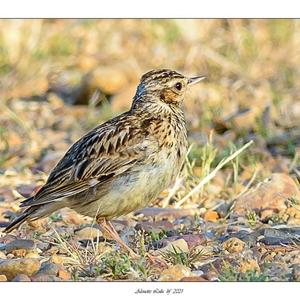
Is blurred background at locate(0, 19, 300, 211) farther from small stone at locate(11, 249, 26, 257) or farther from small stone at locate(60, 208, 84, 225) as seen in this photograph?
small stone at locate(11, 249, 26, 257)

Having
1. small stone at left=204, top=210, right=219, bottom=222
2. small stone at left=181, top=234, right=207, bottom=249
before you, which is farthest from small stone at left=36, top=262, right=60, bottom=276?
small stone at left=204, top=210, right=219, bottom=222

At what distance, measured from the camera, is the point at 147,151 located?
6793 millimetres

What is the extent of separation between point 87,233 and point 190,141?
2.85 meters

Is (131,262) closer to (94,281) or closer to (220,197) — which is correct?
(94,281)

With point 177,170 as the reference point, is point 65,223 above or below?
below

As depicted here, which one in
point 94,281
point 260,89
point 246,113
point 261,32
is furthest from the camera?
point 261,32

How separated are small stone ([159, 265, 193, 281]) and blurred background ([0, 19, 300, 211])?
253 centimetres

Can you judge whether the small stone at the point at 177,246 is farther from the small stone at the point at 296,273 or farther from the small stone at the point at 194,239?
the small stone at the point at 296,273

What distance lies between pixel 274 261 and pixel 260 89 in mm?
5639

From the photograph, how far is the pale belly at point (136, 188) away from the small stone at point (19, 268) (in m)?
0.73

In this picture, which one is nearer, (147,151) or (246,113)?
(147,151)

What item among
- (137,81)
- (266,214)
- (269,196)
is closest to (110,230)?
(266,214)

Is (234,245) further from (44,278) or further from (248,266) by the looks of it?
(44,278)

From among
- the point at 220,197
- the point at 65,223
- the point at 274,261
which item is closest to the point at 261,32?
the point at 220,197
